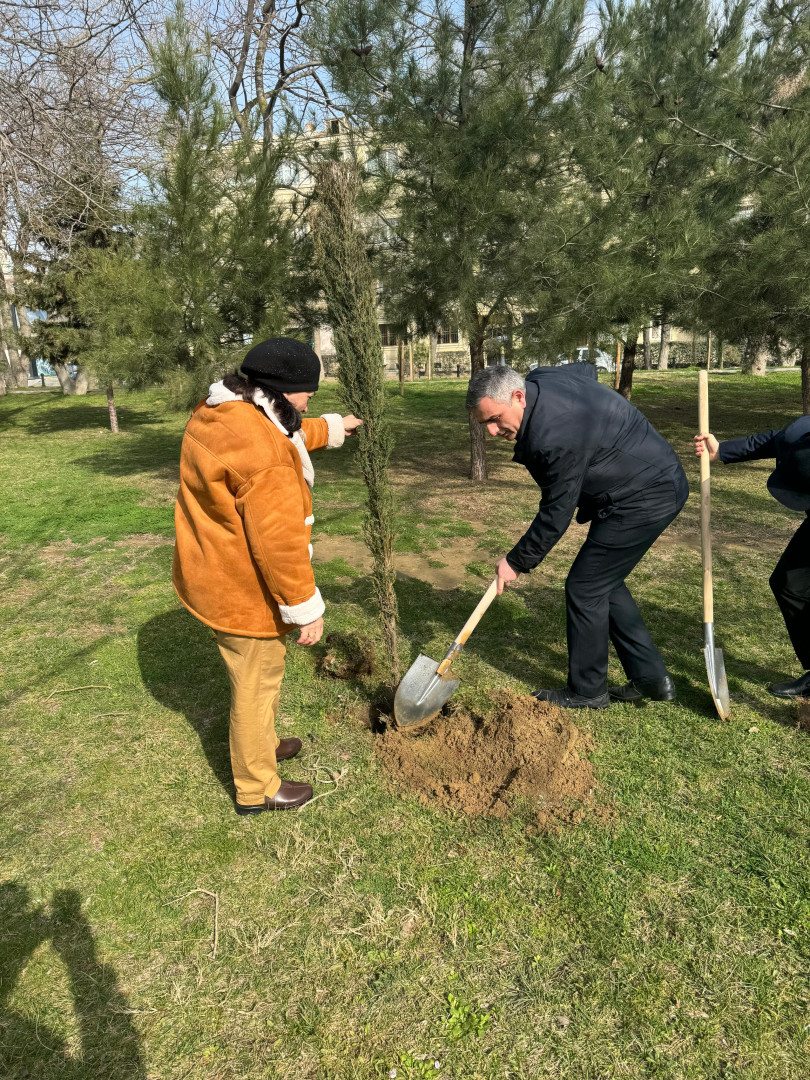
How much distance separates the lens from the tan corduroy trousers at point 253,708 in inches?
109

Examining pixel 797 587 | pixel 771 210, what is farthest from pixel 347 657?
pixel 771 210

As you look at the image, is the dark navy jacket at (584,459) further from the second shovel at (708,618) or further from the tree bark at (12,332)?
the tree bark at (12,332)

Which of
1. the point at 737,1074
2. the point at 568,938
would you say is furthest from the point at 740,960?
the point at 568,938

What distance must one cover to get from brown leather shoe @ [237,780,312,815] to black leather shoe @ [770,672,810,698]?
274cm

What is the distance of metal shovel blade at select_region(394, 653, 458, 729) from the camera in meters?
3.38

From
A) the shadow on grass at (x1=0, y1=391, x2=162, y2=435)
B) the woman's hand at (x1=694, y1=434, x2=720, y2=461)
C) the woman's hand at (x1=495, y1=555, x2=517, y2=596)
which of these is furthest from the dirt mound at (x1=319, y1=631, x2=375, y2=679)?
the shadow on grass at (x1=0, y1=391, x2=162, y2=435)

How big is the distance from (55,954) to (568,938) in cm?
186

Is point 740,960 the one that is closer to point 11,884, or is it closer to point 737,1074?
point 737,1074

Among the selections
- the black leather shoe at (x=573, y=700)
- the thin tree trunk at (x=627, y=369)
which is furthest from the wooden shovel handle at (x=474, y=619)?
the thin tree trunk at (x=627, y=369)

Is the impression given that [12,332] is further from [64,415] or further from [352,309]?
[352,309]

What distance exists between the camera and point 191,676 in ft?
14.2

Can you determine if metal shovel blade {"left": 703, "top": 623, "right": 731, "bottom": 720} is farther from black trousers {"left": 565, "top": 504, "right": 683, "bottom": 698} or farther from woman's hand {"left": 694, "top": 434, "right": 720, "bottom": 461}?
woman's hand {"left": 694, "top": 434, "right": 720, "bottom": 461}

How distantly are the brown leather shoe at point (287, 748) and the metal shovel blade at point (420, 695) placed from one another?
54cm

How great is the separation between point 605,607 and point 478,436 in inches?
229
